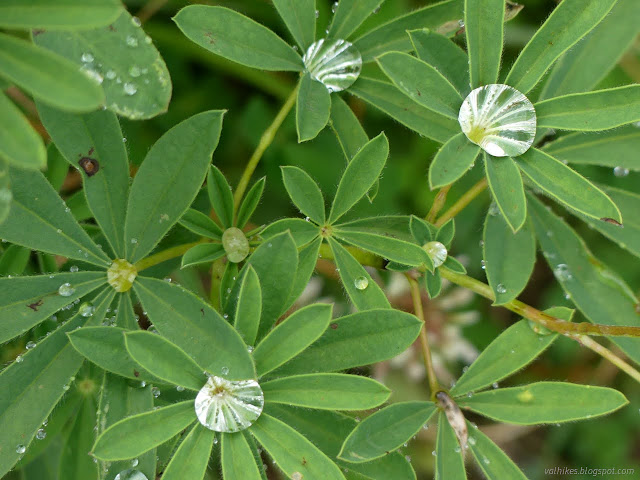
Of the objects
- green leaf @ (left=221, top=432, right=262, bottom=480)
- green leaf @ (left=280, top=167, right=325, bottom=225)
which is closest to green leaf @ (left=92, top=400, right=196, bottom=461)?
green leaf @ (left=221, top=432, right=262, bottom=480)

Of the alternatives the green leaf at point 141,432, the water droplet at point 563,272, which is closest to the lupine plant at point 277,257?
the green leaf at point 141,432

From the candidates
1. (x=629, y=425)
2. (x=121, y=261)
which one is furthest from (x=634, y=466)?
(x=121, y=261)

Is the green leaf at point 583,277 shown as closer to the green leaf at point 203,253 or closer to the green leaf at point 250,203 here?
the green leaf at point 250,203

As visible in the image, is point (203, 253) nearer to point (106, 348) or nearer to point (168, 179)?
point (168, 179)

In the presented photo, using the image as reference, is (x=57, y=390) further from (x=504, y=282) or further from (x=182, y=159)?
(x=504, y=282)

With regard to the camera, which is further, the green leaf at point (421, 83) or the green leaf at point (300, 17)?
the green leaf at point (300, 17)

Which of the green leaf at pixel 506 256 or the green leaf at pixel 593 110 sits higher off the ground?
the green leaf at pixel 593 110
